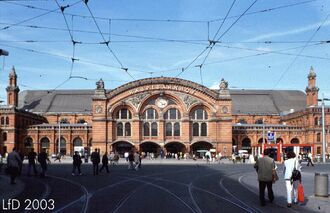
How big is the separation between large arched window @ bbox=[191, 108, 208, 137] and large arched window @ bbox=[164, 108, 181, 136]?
2502 mm

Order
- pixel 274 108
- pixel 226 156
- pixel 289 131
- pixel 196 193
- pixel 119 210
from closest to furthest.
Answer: pixel 119 210
pixel 196 193
pixel 226 156
pixel 289 131
pixel 274 108

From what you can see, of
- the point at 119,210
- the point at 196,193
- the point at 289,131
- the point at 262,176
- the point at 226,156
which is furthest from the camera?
the point at 289,131

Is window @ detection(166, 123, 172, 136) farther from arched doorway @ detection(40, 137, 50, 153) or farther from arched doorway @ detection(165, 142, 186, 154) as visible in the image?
arched doorway @ detection(40, 137, 50, 153)

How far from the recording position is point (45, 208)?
12969 mm

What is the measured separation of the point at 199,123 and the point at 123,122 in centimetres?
1237

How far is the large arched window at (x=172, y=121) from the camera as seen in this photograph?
253 feet

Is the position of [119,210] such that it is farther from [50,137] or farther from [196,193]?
[50,137]

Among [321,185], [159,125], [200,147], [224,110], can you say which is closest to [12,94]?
[159,125]

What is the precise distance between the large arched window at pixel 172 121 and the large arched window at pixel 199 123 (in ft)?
8.21

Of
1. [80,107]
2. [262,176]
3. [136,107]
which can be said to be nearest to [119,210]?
[262,176]

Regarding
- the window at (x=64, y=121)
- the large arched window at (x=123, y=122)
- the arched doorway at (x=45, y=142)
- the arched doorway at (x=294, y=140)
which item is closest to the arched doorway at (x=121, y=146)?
the large arched window at (x=123, y=122)

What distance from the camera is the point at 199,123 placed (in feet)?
254

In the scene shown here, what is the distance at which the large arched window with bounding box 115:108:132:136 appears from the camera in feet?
252

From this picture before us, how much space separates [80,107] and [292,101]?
43385 millimetres
